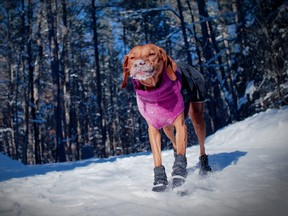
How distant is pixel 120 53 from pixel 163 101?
78.3 ft

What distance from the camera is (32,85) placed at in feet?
44.7

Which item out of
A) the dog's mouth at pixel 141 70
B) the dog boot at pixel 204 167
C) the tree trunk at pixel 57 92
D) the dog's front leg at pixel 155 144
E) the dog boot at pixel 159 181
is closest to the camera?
the dog boot at pixel 159 181

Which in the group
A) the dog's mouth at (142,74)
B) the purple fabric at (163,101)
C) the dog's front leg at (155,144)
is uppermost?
the dog's mouth at (142,74)

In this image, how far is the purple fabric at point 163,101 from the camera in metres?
2.68

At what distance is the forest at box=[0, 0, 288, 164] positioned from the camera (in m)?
7.74

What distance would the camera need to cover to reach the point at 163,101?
270 cm

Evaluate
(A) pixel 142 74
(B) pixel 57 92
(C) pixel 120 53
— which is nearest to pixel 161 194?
(A) pixel 142 74

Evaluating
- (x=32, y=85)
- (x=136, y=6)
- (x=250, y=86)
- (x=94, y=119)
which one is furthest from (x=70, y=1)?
(x=94, y=119)

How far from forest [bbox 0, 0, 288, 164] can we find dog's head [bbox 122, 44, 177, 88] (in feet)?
15.8

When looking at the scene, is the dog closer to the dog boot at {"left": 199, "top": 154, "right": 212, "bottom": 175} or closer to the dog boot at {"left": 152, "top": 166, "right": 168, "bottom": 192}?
the dog boot at {"left": 152, "top": 166, "right": 168, "bottom": 192}

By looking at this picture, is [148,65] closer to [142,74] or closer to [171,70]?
[142,74]

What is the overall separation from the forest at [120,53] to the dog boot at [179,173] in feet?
16.7

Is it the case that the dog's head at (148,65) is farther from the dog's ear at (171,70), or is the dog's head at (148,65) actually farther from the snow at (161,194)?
the snow at (161,194)

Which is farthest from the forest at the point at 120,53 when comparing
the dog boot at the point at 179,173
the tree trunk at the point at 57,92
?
the dog boot at the point at 179,173
